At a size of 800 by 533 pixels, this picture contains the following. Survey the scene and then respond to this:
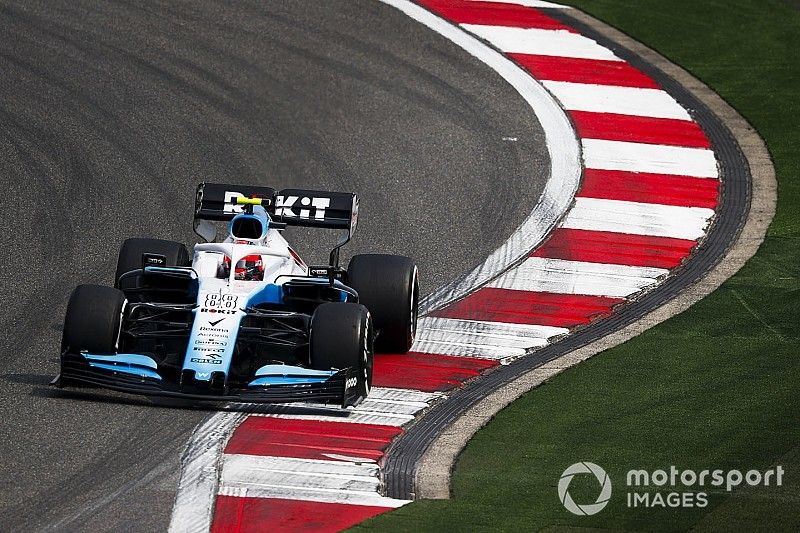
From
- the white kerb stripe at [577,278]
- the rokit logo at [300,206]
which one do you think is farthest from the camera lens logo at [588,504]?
the white kerb stripe at [577,278]

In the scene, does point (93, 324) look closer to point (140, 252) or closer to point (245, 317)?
point (245, 317)

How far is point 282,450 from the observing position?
9258 mm

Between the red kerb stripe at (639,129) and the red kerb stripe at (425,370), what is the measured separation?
517 cm

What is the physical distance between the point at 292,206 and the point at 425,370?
1492mm

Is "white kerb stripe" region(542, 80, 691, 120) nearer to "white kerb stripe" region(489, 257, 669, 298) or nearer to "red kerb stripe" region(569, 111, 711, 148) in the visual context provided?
"red kerb stripe" region(569, 111, 711, 148)

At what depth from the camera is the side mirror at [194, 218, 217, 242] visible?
37.6 ft

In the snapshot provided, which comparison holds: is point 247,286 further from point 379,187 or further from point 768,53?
point 768,53

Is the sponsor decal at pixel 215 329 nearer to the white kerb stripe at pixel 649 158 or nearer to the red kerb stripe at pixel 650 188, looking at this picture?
the red kerb stripe at pixel 650 188

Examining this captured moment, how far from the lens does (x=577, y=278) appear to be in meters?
12.8

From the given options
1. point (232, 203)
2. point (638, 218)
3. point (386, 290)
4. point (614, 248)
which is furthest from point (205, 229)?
point (638, 218)

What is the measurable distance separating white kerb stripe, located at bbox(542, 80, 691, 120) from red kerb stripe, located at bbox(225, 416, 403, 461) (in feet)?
24.3

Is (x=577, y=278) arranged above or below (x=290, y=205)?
below

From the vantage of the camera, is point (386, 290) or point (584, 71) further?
point (584, 71)

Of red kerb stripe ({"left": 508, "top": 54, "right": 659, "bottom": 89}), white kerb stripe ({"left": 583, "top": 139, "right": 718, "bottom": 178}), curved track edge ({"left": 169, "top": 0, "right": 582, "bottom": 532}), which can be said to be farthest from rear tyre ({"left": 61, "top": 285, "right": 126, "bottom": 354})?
red kerb stripe ({"left": 508, "top": 54, "right": 659, "bottom": 89})
